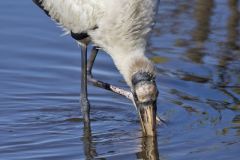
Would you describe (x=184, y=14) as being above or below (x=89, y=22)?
below

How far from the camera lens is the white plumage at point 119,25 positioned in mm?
9867

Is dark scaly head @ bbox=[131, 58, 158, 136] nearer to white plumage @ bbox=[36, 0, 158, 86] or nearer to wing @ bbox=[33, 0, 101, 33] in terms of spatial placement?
white plumage @ bbox=[36, 0, 158, 86]

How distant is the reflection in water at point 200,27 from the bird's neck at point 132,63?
230 centimetres

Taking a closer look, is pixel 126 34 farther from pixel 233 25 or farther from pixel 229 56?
pixel 233 25

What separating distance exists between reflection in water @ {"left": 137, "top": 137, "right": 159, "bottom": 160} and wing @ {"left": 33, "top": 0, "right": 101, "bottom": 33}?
1314 mm

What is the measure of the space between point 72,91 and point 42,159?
227 centimetres

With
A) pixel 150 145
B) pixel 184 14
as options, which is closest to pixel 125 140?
pixel 150 145

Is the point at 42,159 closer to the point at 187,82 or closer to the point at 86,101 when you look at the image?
the point at 86,101

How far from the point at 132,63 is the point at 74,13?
32.8 inches

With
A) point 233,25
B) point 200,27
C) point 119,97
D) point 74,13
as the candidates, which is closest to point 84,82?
point 119,97

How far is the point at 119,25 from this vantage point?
9.97 meters

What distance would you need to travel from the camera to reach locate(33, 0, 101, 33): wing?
10055 millimetres

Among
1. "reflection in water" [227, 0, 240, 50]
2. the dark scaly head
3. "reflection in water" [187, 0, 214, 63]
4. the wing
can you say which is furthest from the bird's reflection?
"reflection in water" [227, 0, 240, 50]

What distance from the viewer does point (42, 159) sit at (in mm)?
9195
